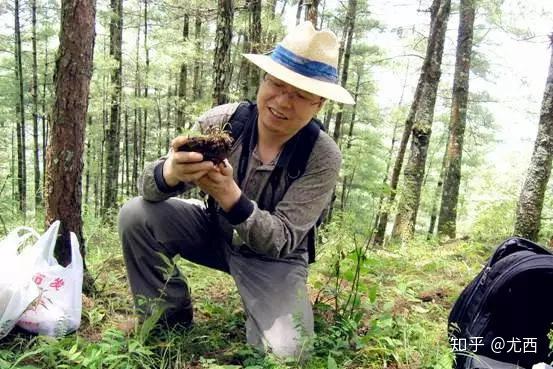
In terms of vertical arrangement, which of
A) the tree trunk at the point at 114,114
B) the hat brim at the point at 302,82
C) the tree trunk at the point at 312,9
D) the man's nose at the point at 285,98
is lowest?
the tree trunk at the point at 114,114

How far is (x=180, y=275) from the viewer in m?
2.63

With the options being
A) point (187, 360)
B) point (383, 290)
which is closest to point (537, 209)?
Answer: point (383, 290)

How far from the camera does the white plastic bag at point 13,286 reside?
6.79 feet

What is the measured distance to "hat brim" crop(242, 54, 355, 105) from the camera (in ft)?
7.14

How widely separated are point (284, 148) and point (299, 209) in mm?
363

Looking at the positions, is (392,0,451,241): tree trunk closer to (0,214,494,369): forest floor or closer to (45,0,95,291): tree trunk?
(0,214,494,369): forest floor

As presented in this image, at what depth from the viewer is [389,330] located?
8.22ft

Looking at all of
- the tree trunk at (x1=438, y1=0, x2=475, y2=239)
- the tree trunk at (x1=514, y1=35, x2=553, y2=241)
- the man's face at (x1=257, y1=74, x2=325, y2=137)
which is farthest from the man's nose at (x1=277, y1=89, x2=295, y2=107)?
the tree trunk at (x1=438, y1=0, x2=475, y2=239)

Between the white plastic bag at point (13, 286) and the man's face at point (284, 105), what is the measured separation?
55.2 inches

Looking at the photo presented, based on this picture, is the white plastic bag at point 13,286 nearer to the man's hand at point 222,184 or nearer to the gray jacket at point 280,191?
the gray jacket at point 280,191

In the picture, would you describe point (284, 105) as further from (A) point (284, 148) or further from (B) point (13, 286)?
(B) point (13, 286)

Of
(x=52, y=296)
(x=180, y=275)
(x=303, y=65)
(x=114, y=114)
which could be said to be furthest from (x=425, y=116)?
(x=114, y=114)

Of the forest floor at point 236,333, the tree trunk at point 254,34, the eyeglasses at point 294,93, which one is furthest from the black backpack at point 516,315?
the tree trunk at point 254,34

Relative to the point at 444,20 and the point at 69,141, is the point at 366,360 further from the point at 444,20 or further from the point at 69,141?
the point at 444,20
